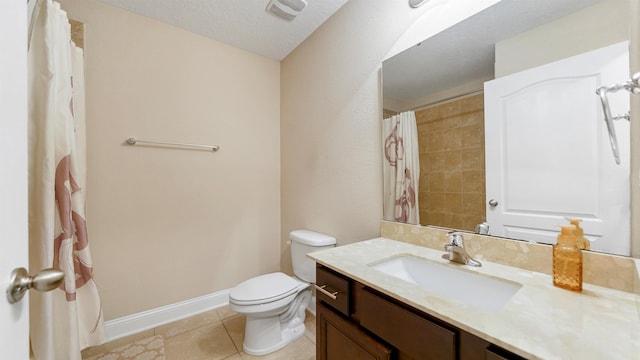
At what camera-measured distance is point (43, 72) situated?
103cm

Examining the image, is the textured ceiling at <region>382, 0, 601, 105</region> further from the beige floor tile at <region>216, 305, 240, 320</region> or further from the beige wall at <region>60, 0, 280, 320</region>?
the beige floor tile at <region>216, 305, 240, 320</region>

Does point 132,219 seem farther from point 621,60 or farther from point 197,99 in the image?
point 621,60

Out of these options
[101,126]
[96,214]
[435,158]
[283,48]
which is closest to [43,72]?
[101,126]

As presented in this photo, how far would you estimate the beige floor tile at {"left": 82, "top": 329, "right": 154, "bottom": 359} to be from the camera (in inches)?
60.6

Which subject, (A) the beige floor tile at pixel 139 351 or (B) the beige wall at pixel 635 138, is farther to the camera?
(A) the beige floor tile at pixel 139 351

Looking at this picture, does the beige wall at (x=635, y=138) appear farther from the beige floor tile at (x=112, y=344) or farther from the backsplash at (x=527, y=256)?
the beige floor tile at (x=112, y=344)

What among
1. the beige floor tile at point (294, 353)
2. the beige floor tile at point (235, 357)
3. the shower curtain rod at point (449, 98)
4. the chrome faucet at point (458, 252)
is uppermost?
the shower curtain rod at point (449, 98)

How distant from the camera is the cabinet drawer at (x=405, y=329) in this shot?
2.04ft

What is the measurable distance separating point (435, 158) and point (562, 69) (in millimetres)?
530

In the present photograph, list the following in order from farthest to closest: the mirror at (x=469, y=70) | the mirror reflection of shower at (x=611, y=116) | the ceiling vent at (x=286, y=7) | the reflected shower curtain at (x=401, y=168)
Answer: the ceiling vent at (x=286, y=7) → the reflected shower curtain at (x=401, y=168) → the mirror at (x=469, y=70) → the mirror reflection of shower at (x=611, y=116)

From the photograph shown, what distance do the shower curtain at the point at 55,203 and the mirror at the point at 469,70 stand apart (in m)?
1.59

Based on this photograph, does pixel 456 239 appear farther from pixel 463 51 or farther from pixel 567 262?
pixel 463 51

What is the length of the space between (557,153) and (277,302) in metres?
1.52

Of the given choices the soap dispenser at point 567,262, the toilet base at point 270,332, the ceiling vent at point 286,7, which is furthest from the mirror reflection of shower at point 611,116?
the toilet base at point 270,332
